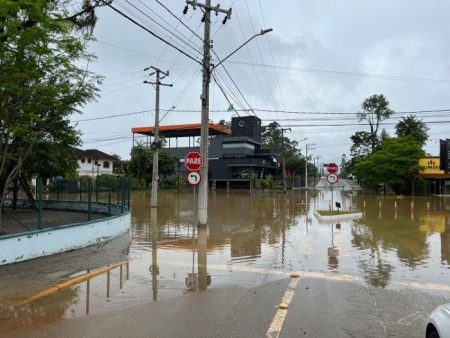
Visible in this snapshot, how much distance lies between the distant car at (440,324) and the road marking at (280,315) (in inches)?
81.7

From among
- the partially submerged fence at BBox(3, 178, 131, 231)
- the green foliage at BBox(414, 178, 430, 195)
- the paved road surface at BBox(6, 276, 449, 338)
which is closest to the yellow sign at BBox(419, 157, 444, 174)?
the green foliage at BBox(414, 178, 430, 195)

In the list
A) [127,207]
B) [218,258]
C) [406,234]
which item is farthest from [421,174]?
[218,258]

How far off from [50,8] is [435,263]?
40.0 feet

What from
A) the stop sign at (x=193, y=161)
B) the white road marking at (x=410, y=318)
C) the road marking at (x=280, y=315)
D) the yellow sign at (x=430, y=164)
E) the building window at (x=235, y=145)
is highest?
the building window at (x=235, y=145)

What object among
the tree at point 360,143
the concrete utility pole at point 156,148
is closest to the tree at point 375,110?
the tree at point 360,143

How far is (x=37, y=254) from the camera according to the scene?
38.4 ft

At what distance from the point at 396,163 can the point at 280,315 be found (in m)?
52.4

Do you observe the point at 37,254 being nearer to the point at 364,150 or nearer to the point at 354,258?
the point at 354,258

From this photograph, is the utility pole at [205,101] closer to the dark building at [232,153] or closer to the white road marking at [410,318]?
the white road marking at [410,318]

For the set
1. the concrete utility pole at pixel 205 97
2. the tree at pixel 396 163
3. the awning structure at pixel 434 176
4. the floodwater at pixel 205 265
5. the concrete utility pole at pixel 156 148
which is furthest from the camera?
the awning structure at pixel 434 176

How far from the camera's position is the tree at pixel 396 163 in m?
55.0

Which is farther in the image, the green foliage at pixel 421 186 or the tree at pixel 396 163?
the green foliage at pixel 421 186

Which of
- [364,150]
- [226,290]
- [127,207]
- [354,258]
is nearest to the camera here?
[226,290]

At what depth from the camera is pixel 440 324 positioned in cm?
430
